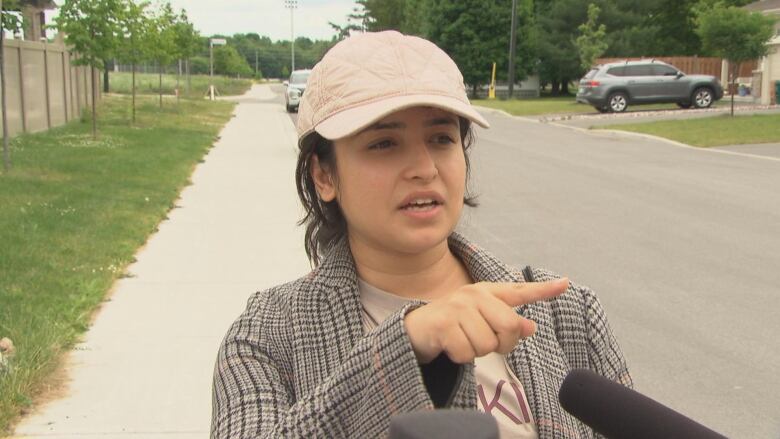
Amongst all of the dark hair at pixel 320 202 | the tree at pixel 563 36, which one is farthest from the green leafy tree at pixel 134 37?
the tree at pixel 563 36

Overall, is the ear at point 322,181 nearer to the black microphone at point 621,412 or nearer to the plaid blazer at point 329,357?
the plaid blazer at point 329,357

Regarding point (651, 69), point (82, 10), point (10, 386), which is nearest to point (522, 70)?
point (651, 69)

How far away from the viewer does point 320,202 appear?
182 cm

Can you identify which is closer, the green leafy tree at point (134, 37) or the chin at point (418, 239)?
the chin at point (418, 239)

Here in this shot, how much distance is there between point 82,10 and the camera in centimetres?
1936

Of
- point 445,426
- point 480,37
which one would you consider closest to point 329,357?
point 445,426

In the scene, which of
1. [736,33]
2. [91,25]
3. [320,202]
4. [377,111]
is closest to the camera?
[377,111]

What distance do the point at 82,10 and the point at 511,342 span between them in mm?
19879

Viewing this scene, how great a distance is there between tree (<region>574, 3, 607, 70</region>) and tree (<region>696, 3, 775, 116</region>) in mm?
16803

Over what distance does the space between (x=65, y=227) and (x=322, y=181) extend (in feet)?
25.1

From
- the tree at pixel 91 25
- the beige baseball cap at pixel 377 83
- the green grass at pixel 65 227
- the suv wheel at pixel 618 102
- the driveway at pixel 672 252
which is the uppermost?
the tree at pixel 91 25

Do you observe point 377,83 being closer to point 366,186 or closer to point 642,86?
point 366,186

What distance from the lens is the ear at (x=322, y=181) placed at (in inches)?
65.7

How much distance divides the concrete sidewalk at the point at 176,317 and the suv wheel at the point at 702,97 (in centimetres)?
2353
